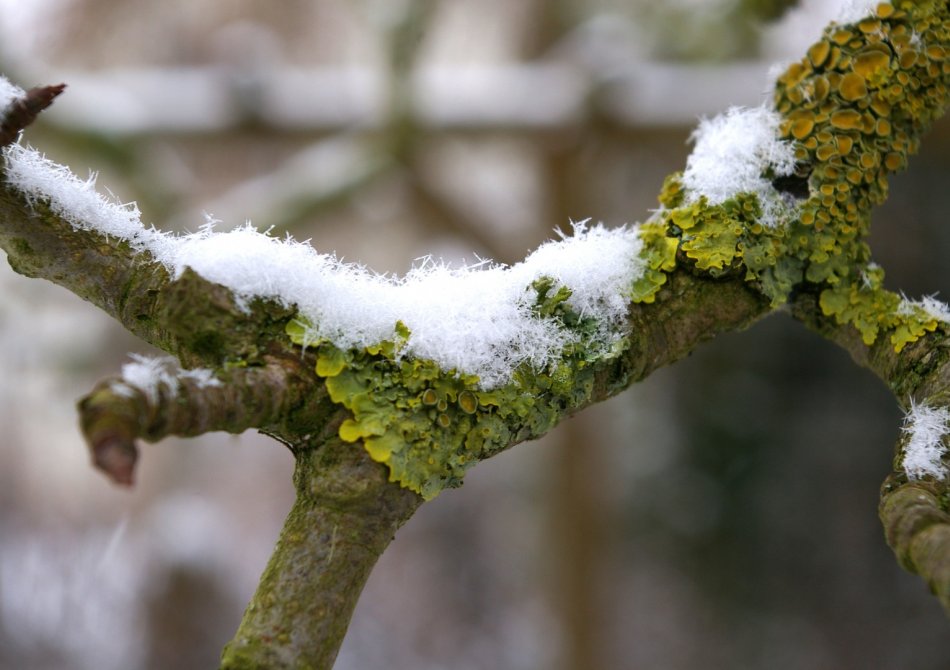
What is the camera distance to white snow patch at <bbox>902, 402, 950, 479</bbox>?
581 mm

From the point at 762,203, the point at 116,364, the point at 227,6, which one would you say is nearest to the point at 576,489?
the point at 116,364

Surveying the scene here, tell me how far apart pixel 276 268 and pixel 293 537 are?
0.64 ft

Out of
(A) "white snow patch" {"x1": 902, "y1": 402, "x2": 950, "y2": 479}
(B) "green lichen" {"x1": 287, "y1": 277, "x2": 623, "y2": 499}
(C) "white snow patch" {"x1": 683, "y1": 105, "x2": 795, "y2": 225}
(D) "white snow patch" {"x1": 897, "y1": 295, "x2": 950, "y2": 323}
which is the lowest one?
(B) "green lichen" {"x1": 287, "y1": 277, "x2": 623, "y2": 499}

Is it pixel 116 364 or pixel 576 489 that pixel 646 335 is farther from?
pixel 116 364

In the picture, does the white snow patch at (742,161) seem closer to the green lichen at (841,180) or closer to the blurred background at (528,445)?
the green lichen at (841,180)

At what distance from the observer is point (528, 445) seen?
190 inches

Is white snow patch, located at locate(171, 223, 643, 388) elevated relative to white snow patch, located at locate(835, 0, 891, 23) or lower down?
lower down

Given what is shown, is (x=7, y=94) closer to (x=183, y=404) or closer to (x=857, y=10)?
(x=183, y=404)

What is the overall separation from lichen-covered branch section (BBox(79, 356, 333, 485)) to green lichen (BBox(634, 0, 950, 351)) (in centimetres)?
32

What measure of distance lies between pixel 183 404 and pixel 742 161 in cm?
54

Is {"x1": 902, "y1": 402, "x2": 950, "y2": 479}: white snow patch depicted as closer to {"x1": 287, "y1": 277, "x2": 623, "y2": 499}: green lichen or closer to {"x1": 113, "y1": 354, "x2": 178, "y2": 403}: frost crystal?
{"x1": 287, "y1": 277, "x2": 623, "y2": 499}: green lichen

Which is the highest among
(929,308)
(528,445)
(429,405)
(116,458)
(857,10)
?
(528,445)

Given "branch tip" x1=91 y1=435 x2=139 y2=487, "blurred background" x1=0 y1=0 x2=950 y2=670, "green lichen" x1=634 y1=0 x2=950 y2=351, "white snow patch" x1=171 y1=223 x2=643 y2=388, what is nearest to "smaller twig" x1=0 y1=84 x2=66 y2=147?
"white snow patch" x1=171 y1=223 x2=643 y2=388

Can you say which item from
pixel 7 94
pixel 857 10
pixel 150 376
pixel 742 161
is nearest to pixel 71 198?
pixel 7 94
